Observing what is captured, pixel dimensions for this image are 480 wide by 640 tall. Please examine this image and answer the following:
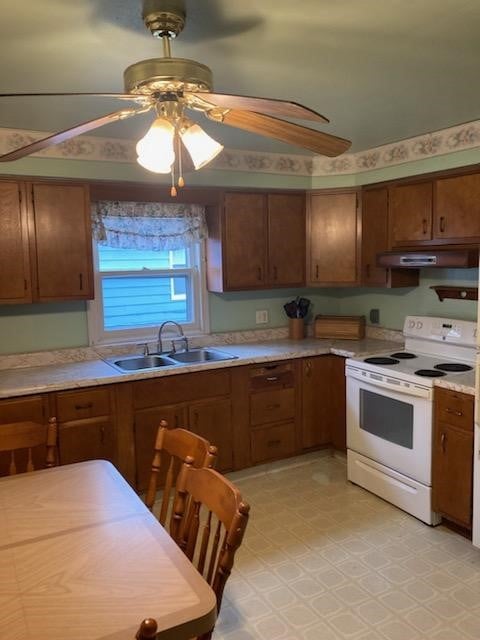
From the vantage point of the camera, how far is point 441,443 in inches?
115

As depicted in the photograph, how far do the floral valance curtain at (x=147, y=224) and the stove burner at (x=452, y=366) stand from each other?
193 cm

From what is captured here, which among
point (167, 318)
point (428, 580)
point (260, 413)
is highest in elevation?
point (167, 318)

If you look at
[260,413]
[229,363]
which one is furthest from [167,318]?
[260,413]

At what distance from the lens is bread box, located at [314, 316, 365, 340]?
4.18 metres

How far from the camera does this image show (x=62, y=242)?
3248 millimetres

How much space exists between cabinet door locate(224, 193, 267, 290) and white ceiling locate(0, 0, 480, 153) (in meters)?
1.19

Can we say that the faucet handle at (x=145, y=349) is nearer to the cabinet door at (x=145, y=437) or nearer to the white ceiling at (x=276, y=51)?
the cabinet door at (x=145, y=437)

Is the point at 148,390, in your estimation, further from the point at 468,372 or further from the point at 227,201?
the point at 468,372

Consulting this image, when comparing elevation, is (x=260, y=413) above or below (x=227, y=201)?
below

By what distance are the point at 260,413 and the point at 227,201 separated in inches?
61.7

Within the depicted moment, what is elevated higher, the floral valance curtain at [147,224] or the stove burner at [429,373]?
the floral valance curtain at [147,224]

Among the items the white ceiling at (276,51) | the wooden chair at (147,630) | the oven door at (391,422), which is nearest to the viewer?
the wooden chair at (147,630)

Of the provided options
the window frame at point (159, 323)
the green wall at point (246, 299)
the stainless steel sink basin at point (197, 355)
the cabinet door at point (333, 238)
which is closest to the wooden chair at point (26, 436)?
the green wall at point (246, 299)

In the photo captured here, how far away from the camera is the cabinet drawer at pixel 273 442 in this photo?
12.2 feet
